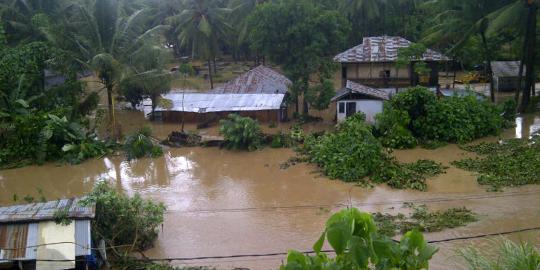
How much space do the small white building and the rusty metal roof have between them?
13.3 m

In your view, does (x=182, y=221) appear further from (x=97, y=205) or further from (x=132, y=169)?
(x=132, y=169)

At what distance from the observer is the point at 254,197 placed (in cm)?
1586

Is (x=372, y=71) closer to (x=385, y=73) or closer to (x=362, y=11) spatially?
(x=385, y=73)

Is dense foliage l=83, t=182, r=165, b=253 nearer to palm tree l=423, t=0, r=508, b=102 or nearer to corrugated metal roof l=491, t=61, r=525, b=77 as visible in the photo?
palm tree l=423, t=0, r=508, b=102

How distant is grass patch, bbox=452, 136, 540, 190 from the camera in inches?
618

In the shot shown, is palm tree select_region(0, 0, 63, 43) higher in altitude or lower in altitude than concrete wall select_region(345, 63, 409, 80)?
higher

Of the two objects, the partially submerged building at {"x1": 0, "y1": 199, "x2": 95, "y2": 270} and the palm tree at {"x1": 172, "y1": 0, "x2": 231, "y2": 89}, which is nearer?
the partially submerged building at {"x1": 0, "y1": 199, "x2": 95, "y2": 270}

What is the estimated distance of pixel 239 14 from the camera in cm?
3291

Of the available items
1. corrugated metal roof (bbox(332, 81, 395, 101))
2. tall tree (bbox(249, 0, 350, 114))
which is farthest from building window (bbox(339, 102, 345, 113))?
tall tree (bbox(249, 0, 350, 114))

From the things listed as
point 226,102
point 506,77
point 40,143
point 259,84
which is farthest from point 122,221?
point 506,77

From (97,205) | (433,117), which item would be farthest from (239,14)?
(97,205)

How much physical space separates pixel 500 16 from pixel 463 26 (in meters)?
3.15

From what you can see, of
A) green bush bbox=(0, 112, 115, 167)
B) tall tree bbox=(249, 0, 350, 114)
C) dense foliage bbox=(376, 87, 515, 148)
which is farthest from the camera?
tall tree bbox=(249, 0, 350, 114)

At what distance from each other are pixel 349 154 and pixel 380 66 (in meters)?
10.1
